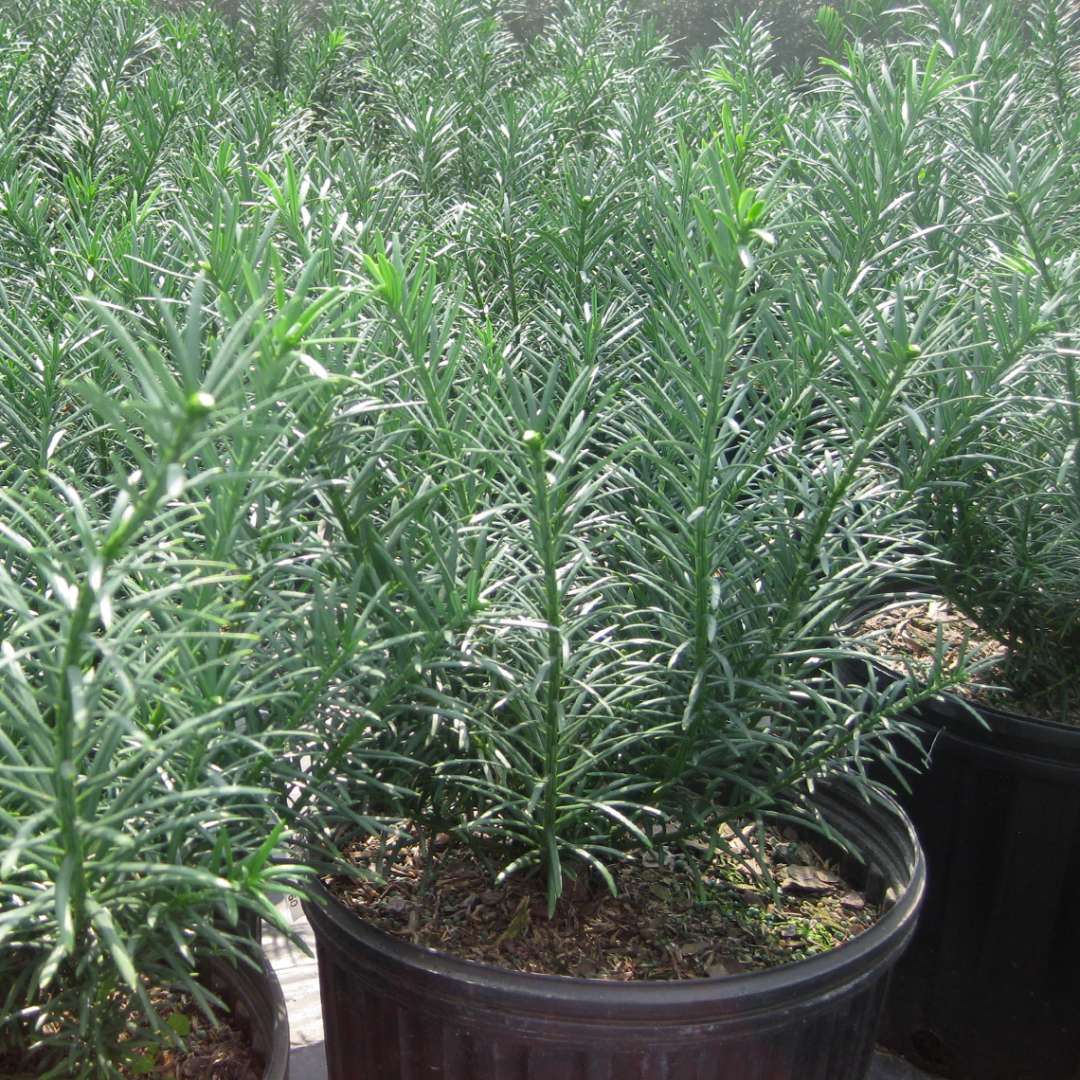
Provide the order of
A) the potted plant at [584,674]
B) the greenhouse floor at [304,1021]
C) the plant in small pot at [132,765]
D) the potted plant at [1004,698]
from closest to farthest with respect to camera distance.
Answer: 1. the plant in small pot at [132,765]
2. the potted plant at [584,674]
3. the potted plant at [1004,698]
4. the greenhouse floor at [304,1021]

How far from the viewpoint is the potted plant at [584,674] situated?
654mm

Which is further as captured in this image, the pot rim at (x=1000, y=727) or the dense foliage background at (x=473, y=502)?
the pot rim at (x=1000, y=727)

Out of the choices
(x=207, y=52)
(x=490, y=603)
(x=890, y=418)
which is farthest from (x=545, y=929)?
(x=207, y=52)

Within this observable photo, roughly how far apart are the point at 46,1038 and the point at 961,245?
987 mm

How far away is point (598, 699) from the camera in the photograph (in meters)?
0.69

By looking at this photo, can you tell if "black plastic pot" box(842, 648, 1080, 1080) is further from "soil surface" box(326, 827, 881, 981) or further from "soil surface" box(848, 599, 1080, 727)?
"soil surface" box(326, 827, 881, 981)

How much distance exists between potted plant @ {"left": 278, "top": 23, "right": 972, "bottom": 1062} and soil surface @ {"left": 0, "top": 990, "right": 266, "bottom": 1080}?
3.3 inches

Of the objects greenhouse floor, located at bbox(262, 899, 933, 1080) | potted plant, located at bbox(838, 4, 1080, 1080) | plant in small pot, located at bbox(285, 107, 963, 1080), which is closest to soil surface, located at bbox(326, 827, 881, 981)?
plant in small pot, located at bbox(285, 107, 963, 1080)

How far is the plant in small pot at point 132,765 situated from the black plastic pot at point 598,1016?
3.2 inches

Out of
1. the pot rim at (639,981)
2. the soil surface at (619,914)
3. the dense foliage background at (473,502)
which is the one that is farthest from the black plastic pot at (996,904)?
the pot rim at (639,981)

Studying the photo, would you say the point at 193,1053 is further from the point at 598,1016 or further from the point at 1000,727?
the point at 1000,727

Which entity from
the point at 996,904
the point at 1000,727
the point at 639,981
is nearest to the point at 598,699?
the point at 639,981

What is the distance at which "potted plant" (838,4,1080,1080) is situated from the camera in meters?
0.99

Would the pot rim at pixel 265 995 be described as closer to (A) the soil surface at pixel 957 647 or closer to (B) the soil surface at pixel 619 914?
(B) the soil surface at pixel 619 914
